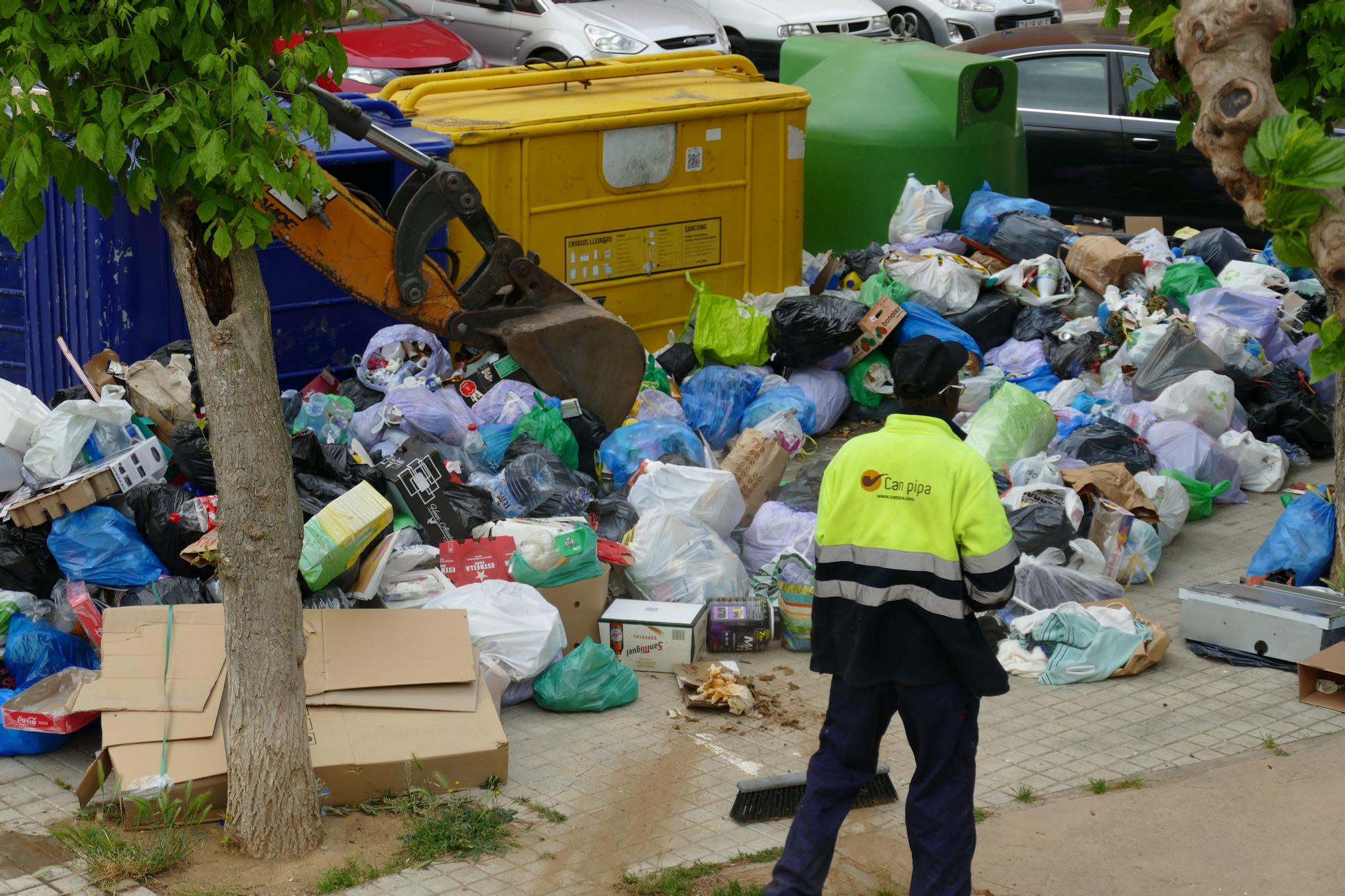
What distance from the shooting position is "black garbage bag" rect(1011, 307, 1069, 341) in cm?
921

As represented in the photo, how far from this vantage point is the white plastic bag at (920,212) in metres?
9.72

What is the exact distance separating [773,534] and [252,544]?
2871 mm

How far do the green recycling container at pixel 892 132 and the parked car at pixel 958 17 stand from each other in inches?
264

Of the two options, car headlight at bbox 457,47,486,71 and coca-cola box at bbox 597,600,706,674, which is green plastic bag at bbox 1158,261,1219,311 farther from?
car headlight at bbox 457,47,486,71

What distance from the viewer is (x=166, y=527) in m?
5.36

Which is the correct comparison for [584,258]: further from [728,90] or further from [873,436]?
[873,436]

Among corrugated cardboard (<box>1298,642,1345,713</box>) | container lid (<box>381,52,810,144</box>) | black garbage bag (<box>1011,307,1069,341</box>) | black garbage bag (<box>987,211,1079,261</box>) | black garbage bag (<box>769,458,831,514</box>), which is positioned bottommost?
corrugated cardboard (<box>1298,642,1345,713</box>)

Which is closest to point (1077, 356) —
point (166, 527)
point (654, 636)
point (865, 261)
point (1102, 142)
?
point (865, 261)

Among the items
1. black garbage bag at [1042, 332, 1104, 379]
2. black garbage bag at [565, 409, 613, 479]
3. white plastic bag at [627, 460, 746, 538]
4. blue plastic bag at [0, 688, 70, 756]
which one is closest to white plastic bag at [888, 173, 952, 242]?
black garbage bag at [1042, 332, 1104, 379]

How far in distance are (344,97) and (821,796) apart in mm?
4994

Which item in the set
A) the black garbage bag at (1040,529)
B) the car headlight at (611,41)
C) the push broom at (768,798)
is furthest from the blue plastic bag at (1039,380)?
the car headlight at (611,41)

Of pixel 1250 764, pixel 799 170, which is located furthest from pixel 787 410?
pixel 1250 764

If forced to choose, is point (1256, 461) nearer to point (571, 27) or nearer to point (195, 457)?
point (195, 457)

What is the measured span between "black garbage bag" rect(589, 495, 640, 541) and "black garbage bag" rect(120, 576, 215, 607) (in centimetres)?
171
